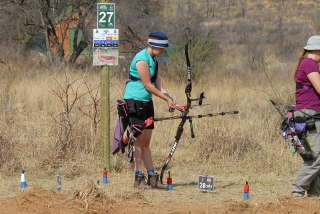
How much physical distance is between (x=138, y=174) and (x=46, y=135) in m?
3.33

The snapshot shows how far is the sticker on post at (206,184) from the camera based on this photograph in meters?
8.29

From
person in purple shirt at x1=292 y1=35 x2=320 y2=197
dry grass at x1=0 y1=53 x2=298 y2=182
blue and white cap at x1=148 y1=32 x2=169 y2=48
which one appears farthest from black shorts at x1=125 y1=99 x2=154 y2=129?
person in purple shirt at x1=292 y1=35 x2=320 y2=197

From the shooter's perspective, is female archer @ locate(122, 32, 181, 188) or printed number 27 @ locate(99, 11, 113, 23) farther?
printed number 27 @ locate(99, 11, 113, 23)

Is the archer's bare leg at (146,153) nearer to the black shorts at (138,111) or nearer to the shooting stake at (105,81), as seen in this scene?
the black shorts at (138,111)

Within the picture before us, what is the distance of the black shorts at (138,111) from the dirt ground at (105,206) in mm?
1612

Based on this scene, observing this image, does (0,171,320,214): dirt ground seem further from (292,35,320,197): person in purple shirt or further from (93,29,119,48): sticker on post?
(93,29,119,48): sticker on post

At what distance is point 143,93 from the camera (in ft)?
27.5

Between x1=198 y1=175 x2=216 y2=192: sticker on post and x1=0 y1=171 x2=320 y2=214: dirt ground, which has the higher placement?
x1=0 y1=171 x2=320 y2=214: dirt ground

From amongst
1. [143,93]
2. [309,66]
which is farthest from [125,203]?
[309,66]

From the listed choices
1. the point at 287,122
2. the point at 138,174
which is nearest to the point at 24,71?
the point at 138,174

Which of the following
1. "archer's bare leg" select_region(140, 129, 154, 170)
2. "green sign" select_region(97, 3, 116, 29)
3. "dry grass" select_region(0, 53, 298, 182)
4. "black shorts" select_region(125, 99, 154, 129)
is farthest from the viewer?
"dry grass" select_region(0, 53, 298, 182)

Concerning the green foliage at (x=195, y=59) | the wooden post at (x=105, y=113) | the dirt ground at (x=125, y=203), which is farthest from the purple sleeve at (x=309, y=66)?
the green foliage at (x=195, y=59)

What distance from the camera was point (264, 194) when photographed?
843 centimetres

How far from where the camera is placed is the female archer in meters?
8.25
